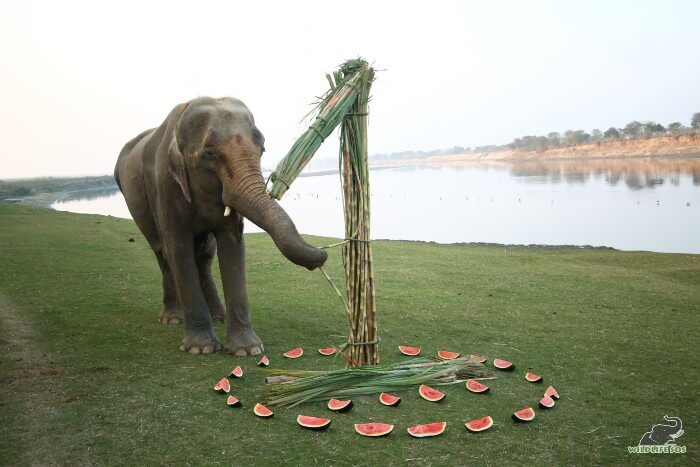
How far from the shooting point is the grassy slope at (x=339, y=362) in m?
4.43

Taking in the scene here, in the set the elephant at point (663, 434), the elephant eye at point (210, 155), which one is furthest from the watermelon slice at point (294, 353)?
the elephant at point (663, 434)

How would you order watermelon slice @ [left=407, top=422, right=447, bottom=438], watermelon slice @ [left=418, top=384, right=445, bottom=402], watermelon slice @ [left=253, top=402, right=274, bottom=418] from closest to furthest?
watermelon slice @ [left=407, top=422, right=447, bottom=438], watermelon slice @ [left=253, top=402, right=274, bottom=418], watermelon slice @ [left=418, top=384, right=445, bottom=402]

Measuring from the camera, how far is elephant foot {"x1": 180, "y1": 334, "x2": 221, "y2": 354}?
22.2ft

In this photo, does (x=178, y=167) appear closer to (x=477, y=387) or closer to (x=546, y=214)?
(x=477, y=387)

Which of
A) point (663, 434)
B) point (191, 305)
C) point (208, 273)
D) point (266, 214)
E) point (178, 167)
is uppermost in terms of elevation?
point (178, 167)

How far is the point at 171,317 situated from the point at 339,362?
2.80 meters

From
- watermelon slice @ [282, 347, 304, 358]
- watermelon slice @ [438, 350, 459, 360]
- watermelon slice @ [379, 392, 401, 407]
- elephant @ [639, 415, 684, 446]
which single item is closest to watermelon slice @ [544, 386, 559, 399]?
elephant @ [639, 415, 684, 446]

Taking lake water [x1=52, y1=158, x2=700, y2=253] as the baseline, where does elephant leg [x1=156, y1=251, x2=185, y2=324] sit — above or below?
above

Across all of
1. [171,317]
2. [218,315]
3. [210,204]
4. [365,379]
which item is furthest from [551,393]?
[171,317]

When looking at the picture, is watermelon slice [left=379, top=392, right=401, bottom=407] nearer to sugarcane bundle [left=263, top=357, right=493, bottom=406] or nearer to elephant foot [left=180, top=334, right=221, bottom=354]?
sugarcane bundle [left=263, top=357, right=493, bottom=406]

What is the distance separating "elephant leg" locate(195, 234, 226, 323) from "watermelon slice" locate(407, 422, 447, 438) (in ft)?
13.2

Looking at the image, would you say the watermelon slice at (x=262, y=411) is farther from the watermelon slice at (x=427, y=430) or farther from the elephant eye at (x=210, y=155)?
the elephant eye at (x=210, y=155)

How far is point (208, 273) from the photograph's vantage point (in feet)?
26.5

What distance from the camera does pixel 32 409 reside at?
5.09 meters
